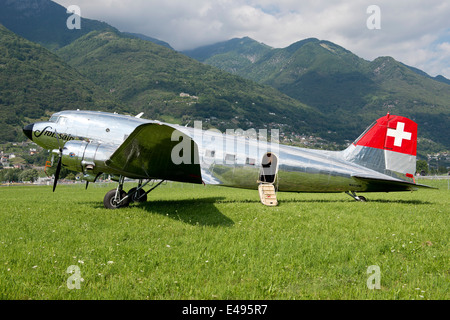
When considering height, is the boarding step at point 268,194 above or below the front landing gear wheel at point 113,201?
above

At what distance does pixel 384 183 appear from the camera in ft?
42.6

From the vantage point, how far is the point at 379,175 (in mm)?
13219

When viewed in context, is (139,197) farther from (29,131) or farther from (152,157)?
(29,131)

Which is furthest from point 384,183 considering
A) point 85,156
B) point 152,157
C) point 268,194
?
point 85,156

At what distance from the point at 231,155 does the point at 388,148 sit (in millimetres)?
7361

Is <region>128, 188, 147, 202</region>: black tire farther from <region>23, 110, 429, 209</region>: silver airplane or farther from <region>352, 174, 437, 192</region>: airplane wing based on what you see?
<region>352, 174, 437, 192</region>: airplane wing

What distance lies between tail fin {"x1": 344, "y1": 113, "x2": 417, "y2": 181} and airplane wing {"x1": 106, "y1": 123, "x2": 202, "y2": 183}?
7.89m

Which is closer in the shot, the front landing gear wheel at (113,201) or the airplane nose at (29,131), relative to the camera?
the front landing gear wheel at (113,201)

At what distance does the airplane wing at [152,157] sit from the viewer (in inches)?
320

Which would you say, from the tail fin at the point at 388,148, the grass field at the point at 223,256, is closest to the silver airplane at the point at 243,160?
the tail fin at the point at 388,148

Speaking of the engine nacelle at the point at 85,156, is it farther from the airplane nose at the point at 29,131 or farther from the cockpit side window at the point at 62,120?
the airplane nose at the point at 29,131

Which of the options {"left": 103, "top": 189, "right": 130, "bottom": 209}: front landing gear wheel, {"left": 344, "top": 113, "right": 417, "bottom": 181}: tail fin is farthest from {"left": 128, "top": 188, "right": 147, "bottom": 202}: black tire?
{"left": 344, "top": 113, "right": 417, "bottom": 181}: tail fin
